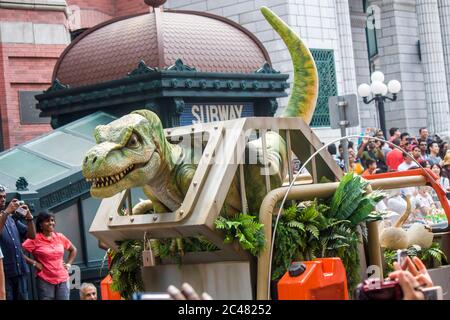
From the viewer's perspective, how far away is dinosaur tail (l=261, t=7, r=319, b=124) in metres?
11.2

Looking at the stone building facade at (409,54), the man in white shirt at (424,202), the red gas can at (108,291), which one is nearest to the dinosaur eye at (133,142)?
the red gas can at (108,291)

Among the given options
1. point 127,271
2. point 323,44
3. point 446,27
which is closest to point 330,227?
point 127,271

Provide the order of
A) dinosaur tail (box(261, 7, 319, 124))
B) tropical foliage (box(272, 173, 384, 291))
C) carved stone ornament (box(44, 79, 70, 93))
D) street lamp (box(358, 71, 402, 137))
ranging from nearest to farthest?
1. tropical foliage (box(272, 173, 384, 291))
2. dinosaur tail (box(261, 7, 319, 124))
3. carved stone ornament (box(44, 79, 70, 93))
4. street lamp (box(358, 71, 402, 137))

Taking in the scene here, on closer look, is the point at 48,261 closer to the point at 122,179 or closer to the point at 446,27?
the point at 122,179

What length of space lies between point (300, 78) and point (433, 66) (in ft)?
88.2

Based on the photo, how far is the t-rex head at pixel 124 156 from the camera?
859cm

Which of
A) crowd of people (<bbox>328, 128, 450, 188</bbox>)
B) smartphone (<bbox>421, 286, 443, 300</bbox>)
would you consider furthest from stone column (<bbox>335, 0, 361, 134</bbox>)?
smartphone (<bbox>421, 286, 443, 300</bbox>)

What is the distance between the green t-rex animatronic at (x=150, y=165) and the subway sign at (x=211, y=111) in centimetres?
511

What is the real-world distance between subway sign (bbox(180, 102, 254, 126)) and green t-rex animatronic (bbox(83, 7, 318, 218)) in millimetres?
5112

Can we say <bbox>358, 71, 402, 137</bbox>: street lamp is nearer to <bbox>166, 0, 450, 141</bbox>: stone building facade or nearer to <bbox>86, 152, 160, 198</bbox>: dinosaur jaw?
<bbox>166, 0, 450, 141</bbox>: stone building facade

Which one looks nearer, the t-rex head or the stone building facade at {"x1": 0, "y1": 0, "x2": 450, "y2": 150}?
the t-rex head

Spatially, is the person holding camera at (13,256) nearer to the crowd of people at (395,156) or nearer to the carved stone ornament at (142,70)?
the carved stone ornament at (142,70)

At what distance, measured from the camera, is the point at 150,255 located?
935cm

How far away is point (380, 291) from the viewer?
17.9 feet
